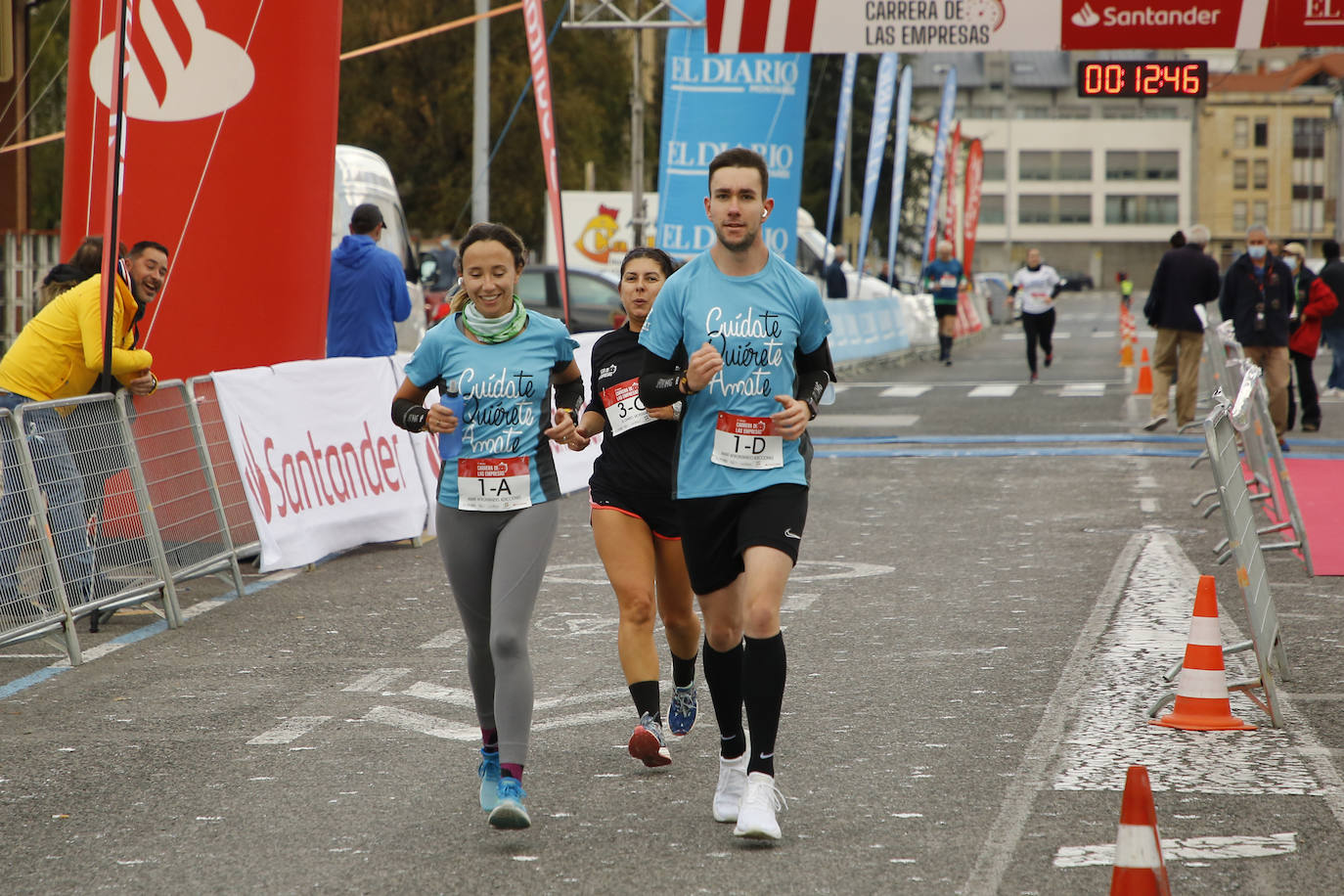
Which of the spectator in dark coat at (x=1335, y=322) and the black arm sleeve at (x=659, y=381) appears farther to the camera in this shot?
the spectator in dark coat at (x=1335, y=322)

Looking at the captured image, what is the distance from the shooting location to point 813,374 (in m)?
5.31

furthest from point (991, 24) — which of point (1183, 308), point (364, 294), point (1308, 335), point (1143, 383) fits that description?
point (364, 294)

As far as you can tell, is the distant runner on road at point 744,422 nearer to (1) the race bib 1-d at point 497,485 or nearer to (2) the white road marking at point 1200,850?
(1) the race bib 1-d at point 497,485

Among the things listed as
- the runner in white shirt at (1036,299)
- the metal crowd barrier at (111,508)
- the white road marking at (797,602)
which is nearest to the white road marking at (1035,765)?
the white road marking at (797,602)

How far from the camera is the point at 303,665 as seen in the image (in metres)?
7.80

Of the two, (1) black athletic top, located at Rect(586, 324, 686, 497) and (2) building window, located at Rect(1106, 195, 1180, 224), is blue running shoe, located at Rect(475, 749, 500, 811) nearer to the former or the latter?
(1) black athletic top, located at Rect(586, 324, 686, 497)

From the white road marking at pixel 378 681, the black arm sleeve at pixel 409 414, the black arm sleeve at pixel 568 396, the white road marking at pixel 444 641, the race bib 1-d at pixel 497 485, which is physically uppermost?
the black arm sleeve at pixel 568 396

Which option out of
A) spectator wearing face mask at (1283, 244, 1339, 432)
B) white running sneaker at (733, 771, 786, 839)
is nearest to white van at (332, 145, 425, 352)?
spectator wearing face mask at (1283, 244, 1339, 432)

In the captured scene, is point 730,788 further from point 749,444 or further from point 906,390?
point 906,390

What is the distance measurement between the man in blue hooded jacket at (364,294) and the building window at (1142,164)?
118226 mm

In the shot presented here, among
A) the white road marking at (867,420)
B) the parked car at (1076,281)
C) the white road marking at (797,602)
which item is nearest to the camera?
the white road marking at (797,602)

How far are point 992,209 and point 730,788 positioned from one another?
5068 inches

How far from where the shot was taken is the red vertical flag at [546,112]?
45.4 ft

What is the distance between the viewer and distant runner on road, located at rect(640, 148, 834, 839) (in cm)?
511
